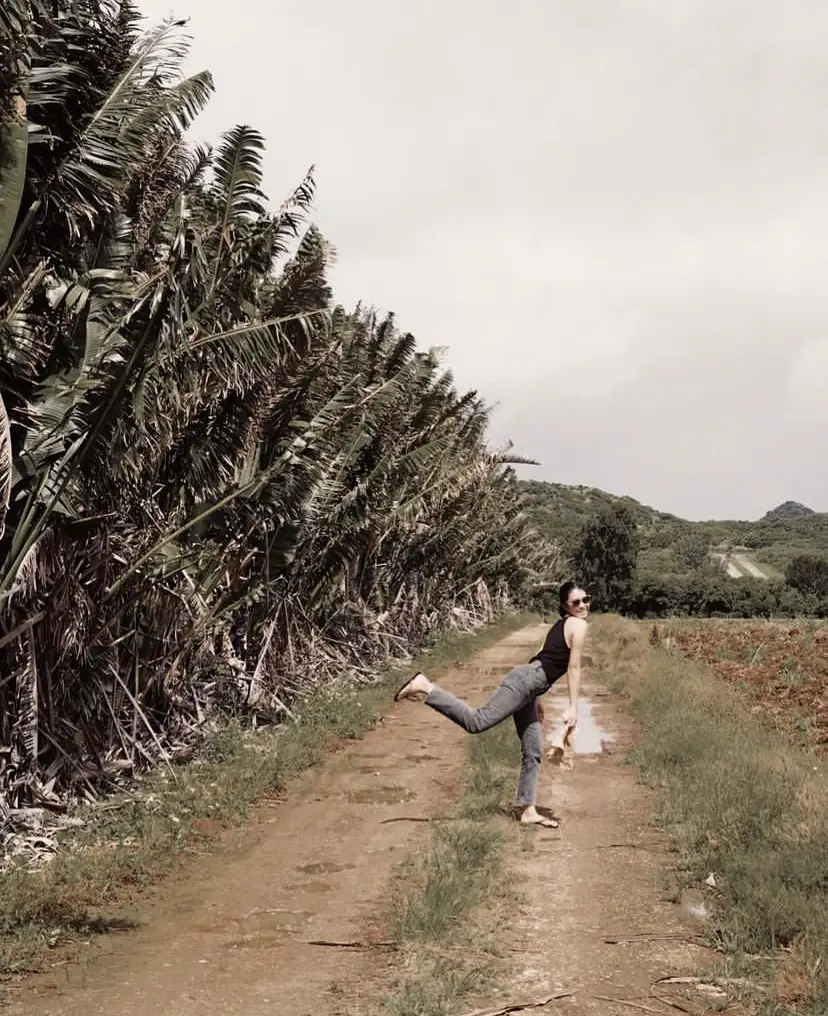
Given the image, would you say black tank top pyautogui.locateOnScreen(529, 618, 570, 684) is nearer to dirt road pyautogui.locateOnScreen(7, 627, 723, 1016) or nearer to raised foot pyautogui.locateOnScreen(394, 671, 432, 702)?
raised foot pyautogui.locateOnScreen(394, 671, 432, 702)

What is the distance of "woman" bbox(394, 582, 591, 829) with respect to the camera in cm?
740

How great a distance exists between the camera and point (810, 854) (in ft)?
20.1

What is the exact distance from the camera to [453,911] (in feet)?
18.6

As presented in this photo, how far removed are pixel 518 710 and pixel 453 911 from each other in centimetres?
235

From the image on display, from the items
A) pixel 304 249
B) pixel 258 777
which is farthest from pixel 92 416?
pixel 304 249

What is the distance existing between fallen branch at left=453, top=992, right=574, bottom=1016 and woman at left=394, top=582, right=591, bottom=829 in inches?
113

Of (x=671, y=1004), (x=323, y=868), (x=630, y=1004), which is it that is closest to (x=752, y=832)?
(x=671, y=1004)

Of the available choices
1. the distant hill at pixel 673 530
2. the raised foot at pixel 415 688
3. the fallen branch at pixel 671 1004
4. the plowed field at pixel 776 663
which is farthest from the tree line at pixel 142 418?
the distant hill at pixel 673 530

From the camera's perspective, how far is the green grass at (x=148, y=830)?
18.7ft

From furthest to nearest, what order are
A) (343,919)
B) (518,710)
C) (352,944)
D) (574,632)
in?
(518,710), (574,632), (343,919), (352,944)

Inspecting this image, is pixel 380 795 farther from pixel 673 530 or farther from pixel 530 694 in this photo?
pixel 673 530

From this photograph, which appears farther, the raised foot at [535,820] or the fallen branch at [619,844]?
the raised foot at [535,820]

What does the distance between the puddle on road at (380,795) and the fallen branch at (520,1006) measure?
460cm

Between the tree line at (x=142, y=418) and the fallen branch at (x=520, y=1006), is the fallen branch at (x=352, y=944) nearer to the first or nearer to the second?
the fallen branch at (x=520, y=1006)
